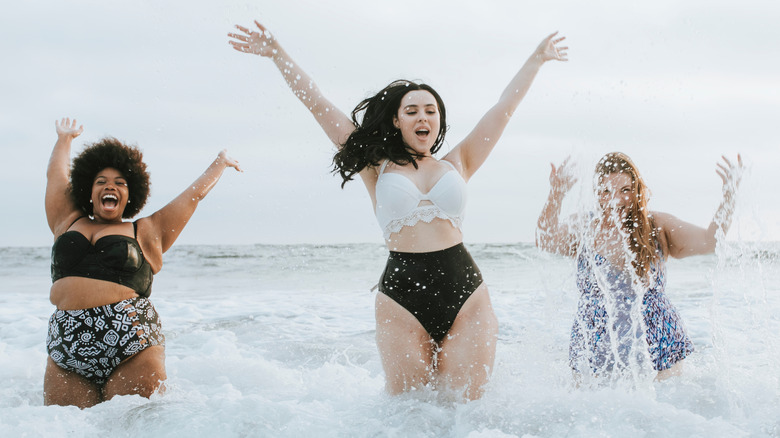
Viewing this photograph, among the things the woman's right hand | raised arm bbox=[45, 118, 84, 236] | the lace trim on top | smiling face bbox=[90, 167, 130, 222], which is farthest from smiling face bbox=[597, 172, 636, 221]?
raised arm bbox=[45, 118, 84, 236]

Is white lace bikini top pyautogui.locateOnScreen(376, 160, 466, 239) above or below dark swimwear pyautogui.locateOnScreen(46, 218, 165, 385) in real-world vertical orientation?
above

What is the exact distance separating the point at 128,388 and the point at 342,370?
2524mm

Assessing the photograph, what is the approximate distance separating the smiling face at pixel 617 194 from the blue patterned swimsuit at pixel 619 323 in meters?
0.34

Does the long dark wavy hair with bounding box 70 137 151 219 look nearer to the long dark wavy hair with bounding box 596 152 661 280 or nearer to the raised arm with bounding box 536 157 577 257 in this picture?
the raised arm with bounding box 536 157 577 257

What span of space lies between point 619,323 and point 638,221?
2.37ft

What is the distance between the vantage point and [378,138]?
13.0 ft

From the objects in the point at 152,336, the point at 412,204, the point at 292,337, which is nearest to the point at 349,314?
the point at 292,337

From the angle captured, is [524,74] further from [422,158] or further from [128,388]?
[128,388]

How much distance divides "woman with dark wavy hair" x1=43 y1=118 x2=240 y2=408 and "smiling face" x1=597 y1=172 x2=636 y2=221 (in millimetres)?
3028

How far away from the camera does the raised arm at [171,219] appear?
4.37 m

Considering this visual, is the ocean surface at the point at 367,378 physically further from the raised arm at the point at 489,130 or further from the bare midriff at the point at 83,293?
the raised arm at the point at 489,130

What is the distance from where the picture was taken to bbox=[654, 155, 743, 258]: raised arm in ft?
14.1

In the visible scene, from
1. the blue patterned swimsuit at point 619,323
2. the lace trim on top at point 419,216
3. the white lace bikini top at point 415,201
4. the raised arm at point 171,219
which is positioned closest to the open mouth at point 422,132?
the white lace bikini top at point 415,201

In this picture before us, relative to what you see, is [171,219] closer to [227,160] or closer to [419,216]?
[227,160]
